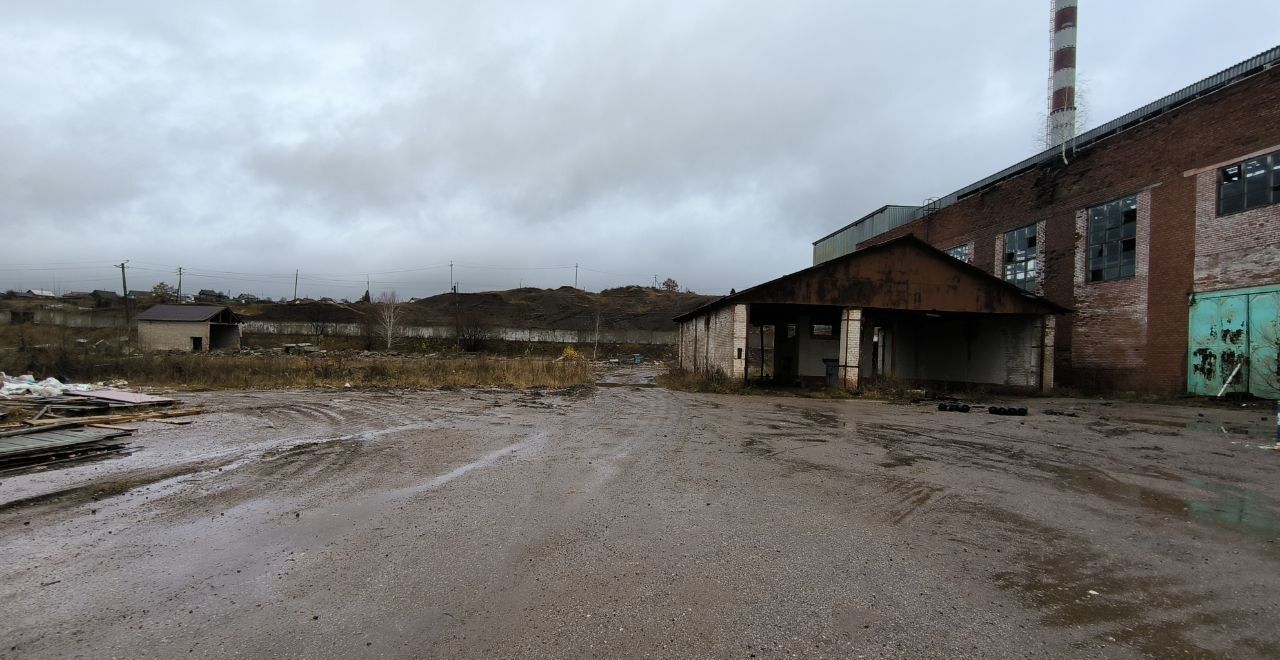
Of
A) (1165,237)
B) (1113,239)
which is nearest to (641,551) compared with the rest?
(1165,237)

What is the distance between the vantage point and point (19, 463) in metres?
7.27

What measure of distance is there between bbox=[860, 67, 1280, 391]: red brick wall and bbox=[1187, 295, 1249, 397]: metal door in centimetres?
38

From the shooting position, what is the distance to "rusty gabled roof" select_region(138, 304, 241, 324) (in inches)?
1832

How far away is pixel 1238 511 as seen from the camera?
18.5 ft

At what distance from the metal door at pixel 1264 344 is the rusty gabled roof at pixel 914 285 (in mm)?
5047

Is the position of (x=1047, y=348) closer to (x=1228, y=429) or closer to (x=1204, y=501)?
(x=1228, y=429)

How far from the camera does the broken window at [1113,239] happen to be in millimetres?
20359

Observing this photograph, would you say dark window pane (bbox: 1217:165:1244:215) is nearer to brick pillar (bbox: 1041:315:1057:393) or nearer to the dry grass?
brick pillar (bbox: 1041:315:1057:393)

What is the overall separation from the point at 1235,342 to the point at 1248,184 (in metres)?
4.60

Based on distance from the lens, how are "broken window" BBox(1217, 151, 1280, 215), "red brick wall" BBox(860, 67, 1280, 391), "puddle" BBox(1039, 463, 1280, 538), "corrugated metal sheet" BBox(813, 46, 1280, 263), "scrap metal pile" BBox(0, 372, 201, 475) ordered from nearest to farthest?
"puddle" BBox(1039, 463, 1280, 538) < "scrap metal pile" BBox(0, 372, 201, 475) < "broken window" BBox(1217, 151, 1280, 215) < "red brick wall" BBox(860, 67, 1280, 391) < "corrugated metal sheet" BBox(813, 46, 1280, 263)

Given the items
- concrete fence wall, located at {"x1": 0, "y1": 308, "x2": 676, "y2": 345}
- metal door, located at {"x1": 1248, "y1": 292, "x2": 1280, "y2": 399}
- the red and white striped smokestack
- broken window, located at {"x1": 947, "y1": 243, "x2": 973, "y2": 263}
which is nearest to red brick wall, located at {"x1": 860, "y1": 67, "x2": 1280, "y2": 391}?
metal door, located at {"x1": 1248, "y1": 292, "x2": 1280, "y2": 399}

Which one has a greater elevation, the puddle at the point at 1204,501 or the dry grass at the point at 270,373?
the puddle at the point at 1204,501

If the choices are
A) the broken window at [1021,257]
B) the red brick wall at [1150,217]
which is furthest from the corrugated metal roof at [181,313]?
the red brick wall at [1150,217]

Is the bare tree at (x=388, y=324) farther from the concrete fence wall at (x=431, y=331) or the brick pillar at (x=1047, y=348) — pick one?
the brick pillar at (x=1047, y=348)
